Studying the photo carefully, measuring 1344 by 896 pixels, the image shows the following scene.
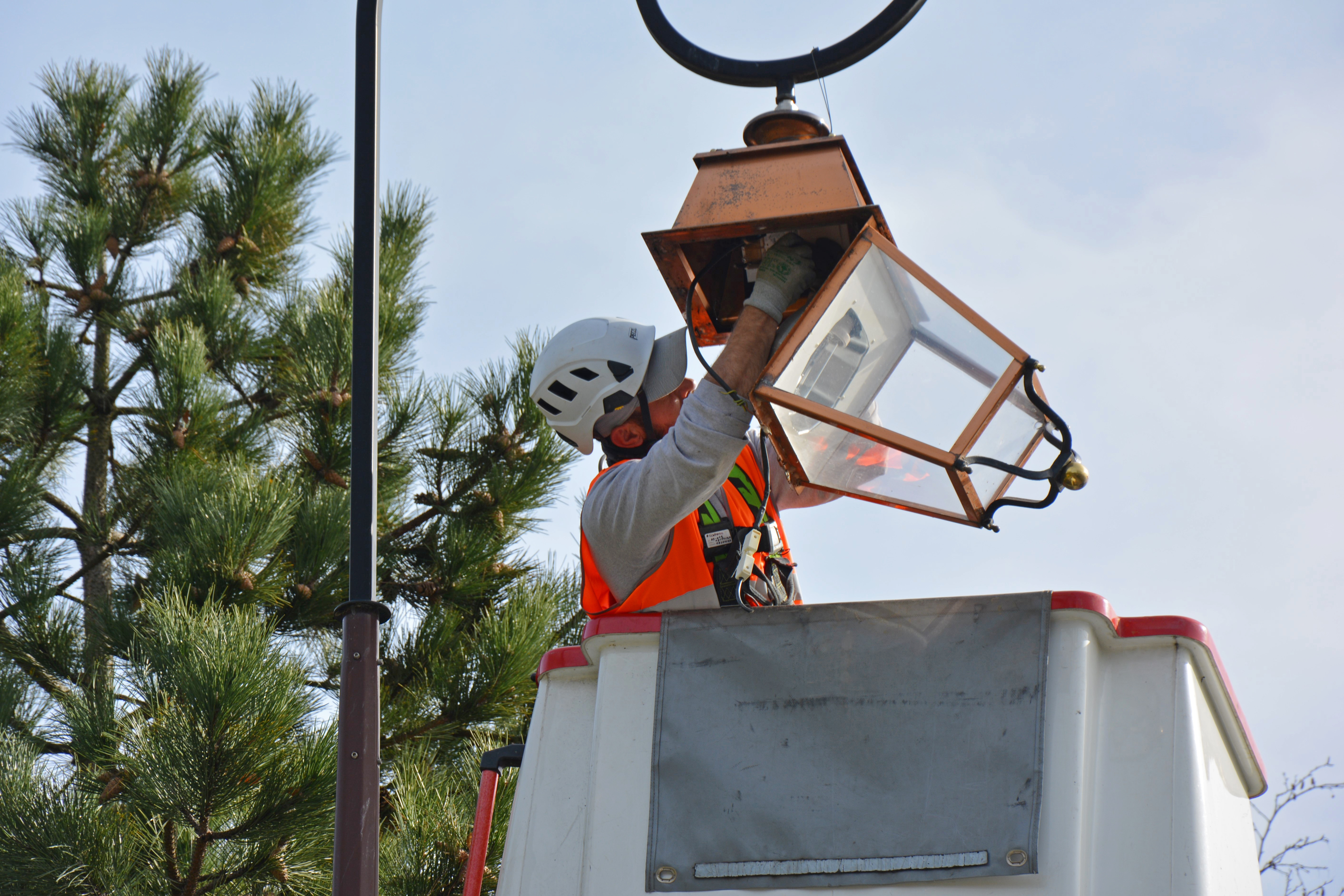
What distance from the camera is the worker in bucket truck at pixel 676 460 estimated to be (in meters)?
2.56

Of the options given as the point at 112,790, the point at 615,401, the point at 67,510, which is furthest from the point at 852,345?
the point at 67,510

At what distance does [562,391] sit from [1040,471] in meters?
1.50

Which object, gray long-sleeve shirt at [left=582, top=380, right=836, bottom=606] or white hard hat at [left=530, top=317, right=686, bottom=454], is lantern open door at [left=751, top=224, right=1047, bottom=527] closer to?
gray long-sleeve shirt at [left=582, top=380, right=836, bottom=606]

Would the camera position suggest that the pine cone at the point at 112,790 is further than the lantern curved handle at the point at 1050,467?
Yes

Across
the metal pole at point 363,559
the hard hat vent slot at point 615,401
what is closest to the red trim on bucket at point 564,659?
the metal pole at point 363,559

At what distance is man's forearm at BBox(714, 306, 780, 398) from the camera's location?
100 inches

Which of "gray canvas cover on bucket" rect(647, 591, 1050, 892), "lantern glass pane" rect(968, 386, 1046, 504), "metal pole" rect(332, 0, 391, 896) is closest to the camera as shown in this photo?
"gray canvas cover on bucket" rect(647, 591, 1050, 892)

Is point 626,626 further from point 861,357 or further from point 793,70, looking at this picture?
Answer: point 793,70

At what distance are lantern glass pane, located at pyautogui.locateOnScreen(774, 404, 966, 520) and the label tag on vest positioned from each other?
66 centimetres

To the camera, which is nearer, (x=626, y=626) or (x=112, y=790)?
(x=626, y=626)

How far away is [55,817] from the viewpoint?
4.99m

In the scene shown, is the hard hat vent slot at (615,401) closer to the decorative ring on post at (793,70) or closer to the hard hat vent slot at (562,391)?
the hard hat vent slot at (562,391)

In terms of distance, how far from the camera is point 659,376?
3.53 m

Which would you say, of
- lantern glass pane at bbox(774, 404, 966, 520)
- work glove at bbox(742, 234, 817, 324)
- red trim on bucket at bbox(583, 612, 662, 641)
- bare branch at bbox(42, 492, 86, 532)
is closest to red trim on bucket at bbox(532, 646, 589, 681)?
red trim on bucket at bbox(583, 612, 662, 641)
